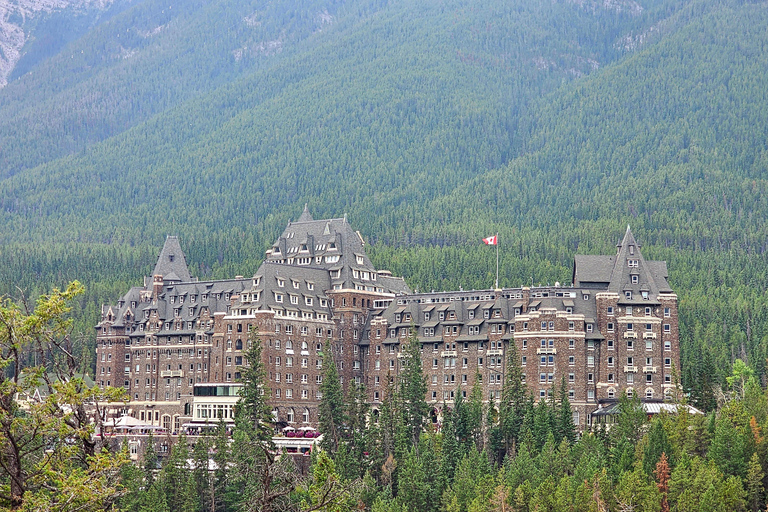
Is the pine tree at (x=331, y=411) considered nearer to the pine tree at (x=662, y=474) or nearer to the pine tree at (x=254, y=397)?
the pine tree at (x=254, y=397)

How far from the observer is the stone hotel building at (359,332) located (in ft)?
489

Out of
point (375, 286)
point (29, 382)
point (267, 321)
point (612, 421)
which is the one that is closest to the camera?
point (29, 382)

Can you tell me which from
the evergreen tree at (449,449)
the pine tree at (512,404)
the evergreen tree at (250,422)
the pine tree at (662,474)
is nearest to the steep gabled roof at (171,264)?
the evergreen tree at (250,422)

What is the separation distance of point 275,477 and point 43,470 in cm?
730

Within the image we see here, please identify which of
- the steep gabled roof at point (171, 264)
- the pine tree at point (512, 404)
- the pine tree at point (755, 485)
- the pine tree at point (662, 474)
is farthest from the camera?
the steep gabled roof at point (171, 264)

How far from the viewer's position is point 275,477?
40.3 metres

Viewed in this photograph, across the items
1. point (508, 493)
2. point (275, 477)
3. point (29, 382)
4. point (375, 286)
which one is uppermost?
point (375, 286)

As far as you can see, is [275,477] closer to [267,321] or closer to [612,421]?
[612,421]

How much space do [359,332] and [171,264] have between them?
38434 millimetres

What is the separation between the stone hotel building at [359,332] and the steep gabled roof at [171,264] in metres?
0.56

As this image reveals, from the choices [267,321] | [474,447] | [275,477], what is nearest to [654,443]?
[474,447]

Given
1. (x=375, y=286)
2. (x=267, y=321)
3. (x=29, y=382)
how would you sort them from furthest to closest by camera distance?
(x=375, y=286) < (x=267, y=321) < (x=29, y=382)

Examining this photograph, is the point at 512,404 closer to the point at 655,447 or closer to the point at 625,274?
the point at 625,274

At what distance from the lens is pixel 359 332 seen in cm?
16925
